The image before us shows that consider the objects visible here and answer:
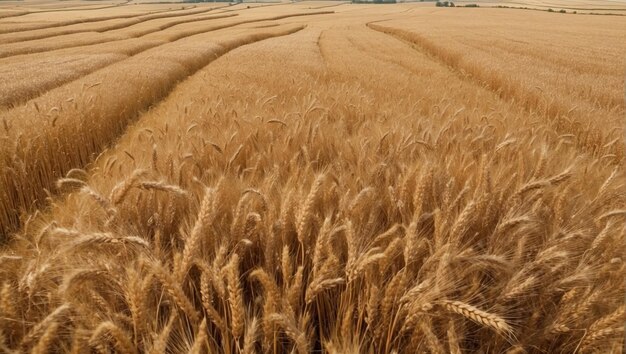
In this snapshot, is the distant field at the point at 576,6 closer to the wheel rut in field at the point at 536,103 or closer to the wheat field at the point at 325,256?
the wheel rut in field at the point at 536,103

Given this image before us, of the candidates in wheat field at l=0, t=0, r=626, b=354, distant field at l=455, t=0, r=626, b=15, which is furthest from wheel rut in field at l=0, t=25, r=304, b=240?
distant field at l=455, t=0, r=626, b=15

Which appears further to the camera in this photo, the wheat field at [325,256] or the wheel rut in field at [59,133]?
the wheel rut in field at [59,133]

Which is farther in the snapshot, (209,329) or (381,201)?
(381,201)

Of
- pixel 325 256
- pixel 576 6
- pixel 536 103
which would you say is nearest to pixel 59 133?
pixel 325 256

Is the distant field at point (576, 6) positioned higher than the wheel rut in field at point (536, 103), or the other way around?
the distant field at point (576, 6)

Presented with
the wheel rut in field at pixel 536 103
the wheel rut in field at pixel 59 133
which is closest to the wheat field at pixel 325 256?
the wheel rut in field at pixel 59 133

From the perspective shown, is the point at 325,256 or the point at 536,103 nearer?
the point at 325,256

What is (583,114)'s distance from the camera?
5.07 m

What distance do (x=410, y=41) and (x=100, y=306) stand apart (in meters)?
24.6

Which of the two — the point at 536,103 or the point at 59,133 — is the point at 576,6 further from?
the point at 59,133

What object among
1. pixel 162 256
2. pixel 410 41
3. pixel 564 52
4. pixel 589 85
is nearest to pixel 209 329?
pixel 162 256

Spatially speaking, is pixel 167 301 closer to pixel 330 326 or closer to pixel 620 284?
pixel 330 326

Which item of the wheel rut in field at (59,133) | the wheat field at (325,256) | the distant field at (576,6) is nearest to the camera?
the wheat field at (325,256)

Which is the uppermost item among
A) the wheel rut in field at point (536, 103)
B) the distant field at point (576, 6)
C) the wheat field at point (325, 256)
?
the distant field at point (576, 6)
